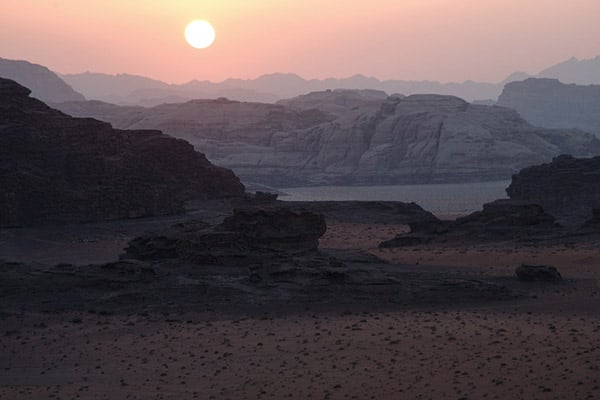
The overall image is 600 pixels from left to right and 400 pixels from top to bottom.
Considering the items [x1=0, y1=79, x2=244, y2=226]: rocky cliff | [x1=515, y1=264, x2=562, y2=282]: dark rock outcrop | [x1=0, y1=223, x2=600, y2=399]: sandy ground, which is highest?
[x1=0, y1=79, x2=244, y2=226]: rocky cliff

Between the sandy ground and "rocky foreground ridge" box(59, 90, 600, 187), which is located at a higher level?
"rocky foreground ridge" box(59, 90, 600, 187)

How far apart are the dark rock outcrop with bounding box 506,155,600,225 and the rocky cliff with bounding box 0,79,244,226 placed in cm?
2508

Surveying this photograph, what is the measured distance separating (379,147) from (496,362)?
165 m

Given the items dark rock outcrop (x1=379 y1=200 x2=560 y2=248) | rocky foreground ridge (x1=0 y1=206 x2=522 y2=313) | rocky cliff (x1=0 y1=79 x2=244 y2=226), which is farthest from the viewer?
rocky cliff (x1=0 y1=79 x2=244 y2=226)

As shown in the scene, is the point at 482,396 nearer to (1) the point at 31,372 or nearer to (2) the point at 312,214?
(1) the point at 31,372

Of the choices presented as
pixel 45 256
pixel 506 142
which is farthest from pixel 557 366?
pixel 506 142

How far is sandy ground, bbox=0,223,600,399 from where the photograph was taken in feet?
52.9

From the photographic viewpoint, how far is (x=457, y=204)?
334ft

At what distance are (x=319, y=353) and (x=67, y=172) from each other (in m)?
43.2

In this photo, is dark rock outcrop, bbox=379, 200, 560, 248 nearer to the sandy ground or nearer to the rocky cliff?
the sandy ground

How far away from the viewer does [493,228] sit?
4528 cm

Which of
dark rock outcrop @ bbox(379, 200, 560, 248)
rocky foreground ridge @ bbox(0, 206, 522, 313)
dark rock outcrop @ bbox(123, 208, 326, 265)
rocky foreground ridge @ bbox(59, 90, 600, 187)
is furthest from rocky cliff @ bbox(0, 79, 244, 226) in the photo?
rocky foreground ridge @ bbox(59, 90, 600, 187)

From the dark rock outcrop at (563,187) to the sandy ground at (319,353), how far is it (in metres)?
36.3

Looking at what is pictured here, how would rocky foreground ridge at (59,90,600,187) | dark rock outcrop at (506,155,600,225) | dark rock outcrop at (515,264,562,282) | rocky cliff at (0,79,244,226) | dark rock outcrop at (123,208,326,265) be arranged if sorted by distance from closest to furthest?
dark rock outcrop at (515,264,562,282)
dark rock outcrop at (123,208,326,265)
rocky cliff at (0,79,244,226)
dark rock outcrop at (506,155,600,225)
rocky foreground ridge at (59,90,600,187)
